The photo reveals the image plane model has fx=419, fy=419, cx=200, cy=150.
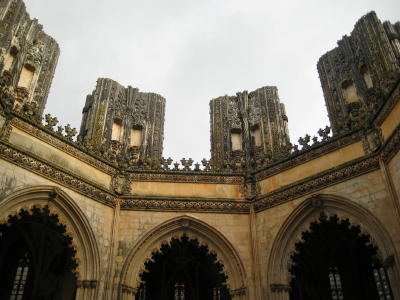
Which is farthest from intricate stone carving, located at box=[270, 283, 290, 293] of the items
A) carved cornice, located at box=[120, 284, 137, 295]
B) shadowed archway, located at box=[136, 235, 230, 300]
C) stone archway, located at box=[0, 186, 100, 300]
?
shadowed archway, located at box=[136, 235, 230, 300]

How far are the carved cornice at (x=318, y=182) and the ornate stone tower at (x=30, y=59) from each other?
37.1ft

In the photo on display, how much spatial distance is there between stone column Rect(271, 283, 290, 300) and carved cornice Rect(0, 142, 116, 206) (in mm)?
6573

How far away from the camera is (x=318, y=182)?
14805 millimetres

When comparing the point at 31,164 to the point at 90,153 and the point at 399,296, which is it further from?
the point at 399,296

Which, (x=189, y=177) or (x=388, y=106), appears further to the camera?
(x=189, y=177)

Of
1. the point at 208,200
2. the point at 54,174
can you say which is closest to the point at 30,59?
the point at 54,174

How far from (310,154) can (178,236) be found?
582 centimetres

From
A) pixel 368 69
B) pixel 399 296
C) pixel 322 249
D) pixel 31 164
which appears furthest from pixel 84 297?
pixel 368 69

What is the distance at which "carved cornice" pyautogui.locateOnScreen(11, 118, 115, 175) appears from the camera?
13906 millimetres

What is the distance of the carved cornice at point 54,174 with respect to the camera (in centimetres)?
1308

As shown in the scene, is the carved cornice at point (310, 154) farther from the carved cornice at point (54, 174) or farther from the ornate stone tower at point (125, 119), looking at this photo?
the ornate stone tower at point (125, 119)

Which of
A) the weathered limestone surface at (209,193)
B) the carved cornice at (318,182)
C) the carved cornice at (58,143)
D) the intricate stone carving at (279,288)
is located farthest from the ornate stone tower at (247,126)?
the intricate stone carving at (279,288)

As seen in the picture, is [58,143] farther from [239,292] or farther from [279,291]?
[279,291]

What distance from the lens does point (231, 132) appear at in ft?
74.4
